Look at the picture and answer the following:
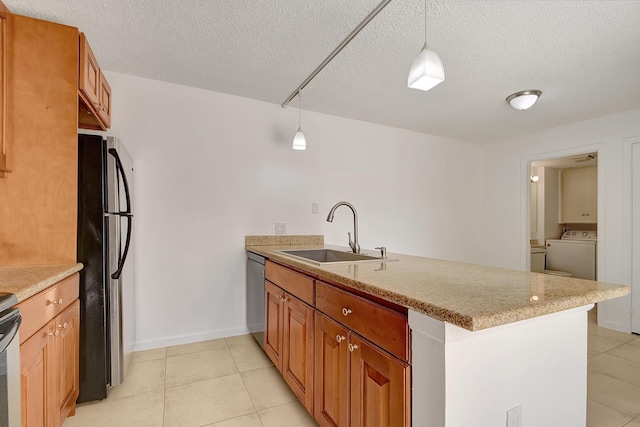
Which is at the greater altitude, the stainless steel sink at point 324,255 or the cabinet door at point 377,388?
the stainless steel sink at point 324,255

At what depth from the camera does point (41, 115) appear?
5.55 feet

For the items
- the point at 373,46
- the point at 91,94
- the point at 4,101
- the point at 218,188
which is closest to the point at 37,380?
the point at 4,101

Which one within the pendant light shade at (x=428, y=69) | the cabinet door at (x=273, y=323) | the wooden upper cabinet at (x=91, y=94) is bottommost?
the cabinet door at (x=273, y=323)

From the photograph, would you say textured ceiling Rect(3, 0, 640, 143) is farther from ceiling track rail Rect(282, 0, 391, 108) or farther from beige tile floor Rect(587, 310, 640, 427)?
beige tile floor Rect(587, 310, 640, 427)

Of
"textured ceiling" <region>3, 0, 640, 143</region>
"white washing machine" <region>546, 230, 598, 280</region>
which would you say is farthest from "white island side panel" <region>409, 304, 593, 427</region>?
"white washing machine" <region>546, 230, 598, 280</region>

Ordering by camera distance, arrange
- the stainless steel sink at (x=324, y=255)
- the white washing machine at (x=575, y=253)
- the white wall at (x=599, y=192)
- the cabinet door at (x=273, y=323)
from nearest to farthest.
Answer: the cabinet door at (x=273, y=323) < the stainless steel sink at (x=324, y=255) < the white wall at (x=599, y=192) < the white washing machine at (x=575, y=253)

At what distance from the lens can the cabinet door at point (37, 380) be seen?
1139mm

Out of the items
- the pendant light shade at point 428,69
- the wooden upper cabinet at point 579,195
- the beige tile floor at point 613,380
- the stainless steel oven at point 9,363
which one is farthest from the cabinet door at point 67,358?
the wooden upper cabinet at point 579,195

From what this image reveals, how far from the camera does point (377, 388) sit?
3.65ft

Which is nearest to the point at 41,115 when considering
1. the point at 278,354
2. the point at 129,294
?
the point at 129,294

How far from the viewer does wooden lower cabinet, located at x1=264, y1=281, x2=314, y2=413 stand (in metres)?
1.62

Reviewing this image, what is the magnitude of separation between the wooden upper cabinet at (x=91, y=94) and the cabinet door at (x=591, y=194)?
7.06 metres

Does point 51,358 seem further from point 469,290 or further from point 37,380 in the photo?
point 469,290

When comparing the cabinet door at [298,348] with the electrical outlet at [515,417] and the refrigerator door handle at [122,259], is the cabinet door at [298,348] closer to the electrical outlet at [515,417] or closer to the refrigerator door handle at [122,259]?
the electrical outlet at [515,417]
